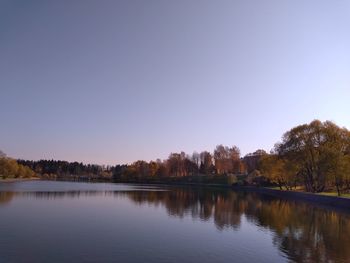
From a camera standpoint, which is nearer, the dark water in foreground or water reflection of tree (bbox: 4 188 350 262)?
the dark water in foreground

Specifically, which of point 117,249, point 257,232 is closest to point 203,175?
point 257,232

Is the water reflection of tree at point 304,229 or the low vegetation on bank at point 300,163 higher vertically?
the low vegetation on bank at point 300,163

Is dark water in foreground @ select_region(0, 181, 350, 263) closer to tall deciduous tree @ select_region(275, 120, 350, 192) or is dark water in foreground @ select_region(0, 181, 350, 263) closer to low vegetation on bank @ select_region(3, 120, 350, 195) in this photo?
low vegetation on bank @ select_region(3, 120, 350, 195)

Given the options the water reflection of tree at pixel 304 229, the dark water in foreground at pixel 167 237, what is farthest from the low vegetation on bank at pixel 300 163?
the dark water in foreground at pixel 167 237

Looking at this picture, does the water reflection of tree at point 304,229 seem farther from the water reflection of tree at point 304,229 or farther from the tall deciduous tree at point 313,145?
the tall deciduous tree at point 313,145

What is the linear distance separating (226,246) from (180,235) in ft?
16.9

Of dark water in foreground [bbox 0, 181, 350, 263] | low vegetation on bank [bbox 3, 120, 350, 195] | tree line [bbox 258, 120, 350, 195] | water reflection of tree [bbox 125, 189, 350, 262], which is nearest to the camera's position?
dark water in foreground [bbox 0, 181, 350, 263]

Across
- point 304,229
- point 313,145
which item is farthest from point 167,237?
point 313,145

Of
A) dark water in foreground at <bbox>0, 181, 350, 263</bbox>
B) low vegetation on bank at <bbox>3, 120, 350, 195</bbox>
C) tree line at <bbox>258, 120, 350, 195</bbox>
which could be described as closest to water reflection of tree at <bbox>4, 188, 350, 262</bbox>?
dark water in foreground at <bbox>0, 181, 350, 263</bbox>

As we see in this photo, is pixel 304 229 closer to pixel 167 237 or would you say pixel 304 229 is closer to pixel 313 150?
pixel 167 237

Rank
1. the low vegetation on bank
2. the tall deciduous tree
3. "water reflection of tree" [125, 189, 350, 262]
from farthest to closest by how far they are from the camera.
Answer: the tall deciduous tree → the low vegetation on bank → "water reflection of tree" [125, 189, 350, 262]

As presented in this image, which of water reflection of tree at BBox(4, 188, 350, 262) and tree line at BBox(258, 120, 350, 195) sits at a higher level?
tree line at BBox(258, 120, 350, 195)

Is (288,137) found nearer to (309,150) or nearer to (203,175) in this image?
(309,150)

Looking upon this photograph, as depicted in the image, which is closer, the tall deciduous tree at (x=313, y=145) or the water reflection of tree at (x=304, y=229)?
the water reflection of tree at (x=304, y=229)
